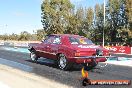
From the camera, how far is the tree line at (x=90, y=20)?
62.1 meters

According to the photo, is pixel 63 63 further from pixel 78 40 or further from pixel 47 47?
pixel 47 47

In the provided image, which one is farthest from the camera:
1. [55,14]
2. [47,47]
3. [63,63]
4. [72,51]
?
[55,14]

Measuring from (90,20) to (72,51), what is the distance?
2267 inches

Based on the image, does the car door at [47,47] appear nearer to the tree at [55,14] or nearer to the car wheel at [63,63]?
the car wheel at [63,63]

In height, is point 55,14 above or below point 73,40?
above

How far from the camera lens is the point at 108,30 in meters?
64.6

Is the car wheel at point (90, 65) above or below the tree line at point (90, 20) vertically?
below

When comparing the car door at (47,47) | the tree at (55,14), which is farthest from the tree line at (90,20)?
the car door at (47,47)

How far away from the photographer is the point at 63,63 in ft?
49.5

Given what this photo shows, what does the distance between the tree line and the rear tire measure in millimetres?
39041

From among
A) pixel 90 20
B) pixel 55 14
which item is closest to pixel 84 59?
pixel 90 20

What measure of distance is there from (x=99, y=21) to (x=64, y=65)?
54.2 meters

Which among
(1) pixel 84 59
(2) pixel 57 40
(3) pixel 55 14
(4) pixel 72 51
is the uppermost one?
(3) pixel 55 14

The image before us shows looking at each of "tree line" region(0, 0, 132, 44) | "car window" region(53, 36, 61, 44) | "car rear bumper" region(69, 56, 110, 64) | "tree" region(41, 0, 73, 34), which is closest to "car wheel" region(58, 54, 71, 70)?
"car rear bumper" region(69, 56, 110, 64)
